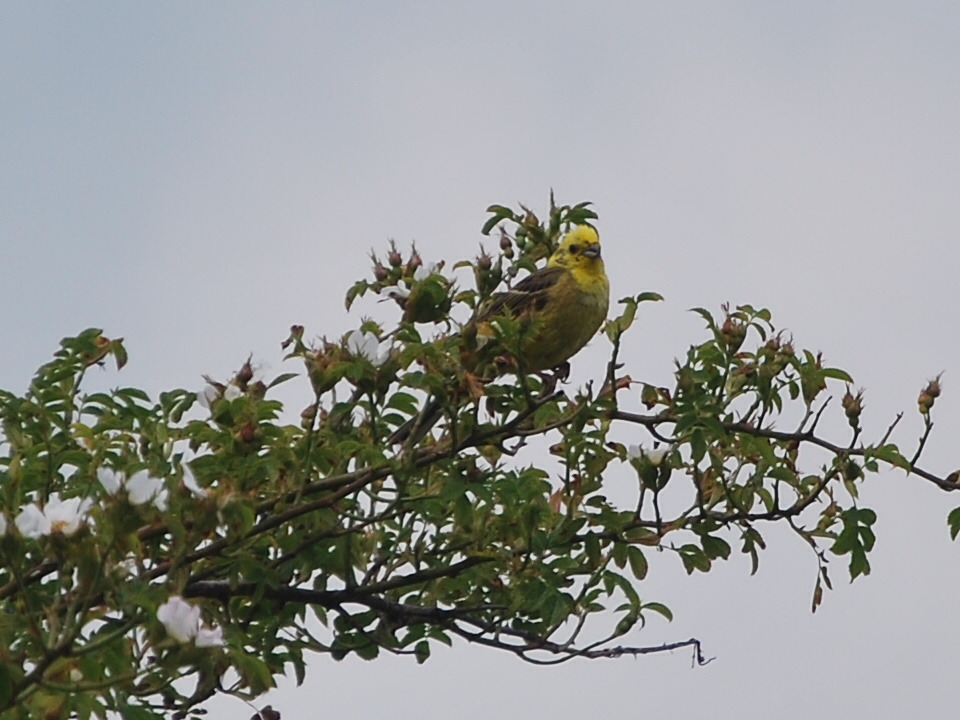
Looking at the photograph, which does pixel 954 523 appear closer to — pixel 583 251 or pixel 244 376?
pixel 244 376

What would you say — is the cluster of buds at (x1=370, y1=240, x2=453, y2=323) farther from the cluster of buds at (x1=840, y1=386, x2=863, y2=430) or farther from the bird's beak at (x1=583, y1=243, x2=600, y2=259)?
the bird's beak at (x1=583, y1=243, x2=600, y2=259)

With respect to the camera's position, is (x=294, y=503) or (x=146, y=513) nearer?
(x=146, y=513)

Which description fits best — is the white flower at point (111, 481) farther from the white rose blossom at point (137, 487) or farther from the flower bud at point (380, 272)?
the flower bud at point (380, 272)

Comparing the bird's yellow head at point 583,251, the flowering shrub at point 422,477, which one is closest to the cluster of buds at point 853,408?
the flowering shrub at point 422,477

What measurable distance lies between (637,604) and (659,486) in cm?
28

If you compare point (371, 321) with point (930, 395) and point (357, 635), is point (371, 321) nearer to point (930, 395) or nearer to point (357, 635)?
point (357, 635)

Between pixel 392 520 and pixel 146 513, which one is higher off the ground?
pixel 392 520

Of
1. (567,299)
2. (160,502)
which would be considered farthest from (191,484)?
(567,299)

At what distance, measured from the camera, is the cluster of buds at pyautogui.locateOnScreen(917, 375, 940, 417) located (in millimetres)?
4227

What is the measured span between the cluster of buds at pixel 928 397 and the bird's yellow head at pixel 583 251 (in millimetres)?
2235

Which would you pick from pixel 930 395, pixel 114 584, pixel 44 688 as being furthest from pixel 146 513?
pixel 930 395

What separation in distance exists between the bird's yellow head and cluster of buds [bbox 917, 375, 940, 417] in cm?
224

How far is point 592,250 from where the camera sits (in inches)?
270

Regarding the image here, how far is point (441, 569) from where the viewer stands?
4.28 m
